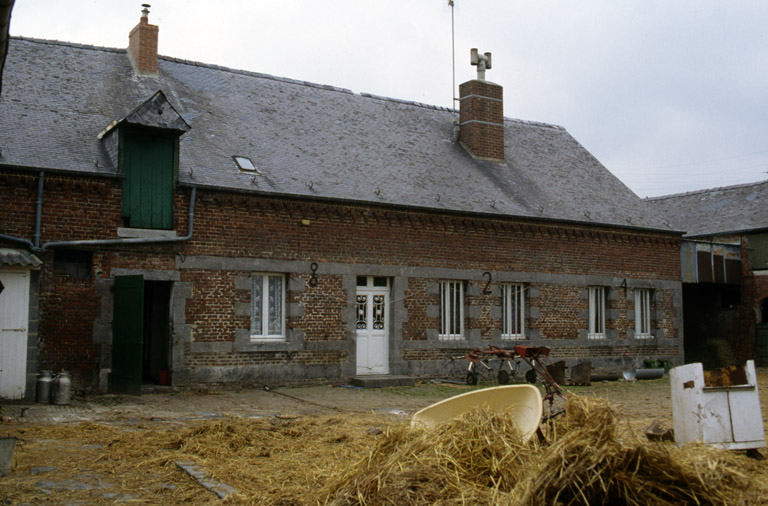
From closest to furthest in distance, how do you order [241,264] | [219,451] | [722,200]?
[219,451], [241,264], [722,200]

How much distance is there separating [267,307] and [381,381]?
2.68 meters

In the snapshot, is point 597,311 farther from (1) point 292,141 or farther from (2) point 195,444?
(2) point 195,444

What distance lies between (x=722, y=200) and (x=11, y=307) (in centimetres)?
2223

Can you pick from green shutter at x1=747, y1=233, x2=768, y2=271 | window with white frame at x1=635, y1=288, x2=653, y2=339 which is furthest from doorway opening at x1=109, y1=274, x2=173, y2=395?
green shutter at x1=747, y1=233, x2=768, y2=271

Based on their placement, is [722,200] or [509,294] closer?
[509,294]

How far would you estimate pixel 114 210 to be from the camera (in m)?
13.1

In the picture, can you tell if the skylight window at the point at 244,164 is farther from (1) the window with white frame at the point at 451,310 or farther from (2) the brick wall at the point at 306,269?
(1) the window with white frame at the point at 451,310

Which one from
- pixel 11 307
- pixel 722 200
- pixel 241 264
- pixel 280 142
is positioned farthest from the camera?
pixel 722 200

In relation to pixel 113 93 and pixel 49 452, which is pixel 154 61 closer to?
pixel 113 93

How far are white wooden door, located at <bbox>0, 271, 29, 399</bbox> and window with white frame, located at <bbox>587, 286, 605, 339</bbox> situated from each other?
12780mm

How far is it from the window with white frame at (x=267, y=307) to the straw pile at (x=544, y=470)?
30.7 ft

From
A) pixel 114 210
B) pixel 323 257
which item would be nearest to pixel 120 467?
pixel 114 210

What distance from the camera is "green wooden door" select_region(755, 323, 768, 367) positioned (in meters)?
22.3

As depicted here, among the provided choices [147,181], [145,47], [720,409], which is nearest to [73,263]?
[147,181]
